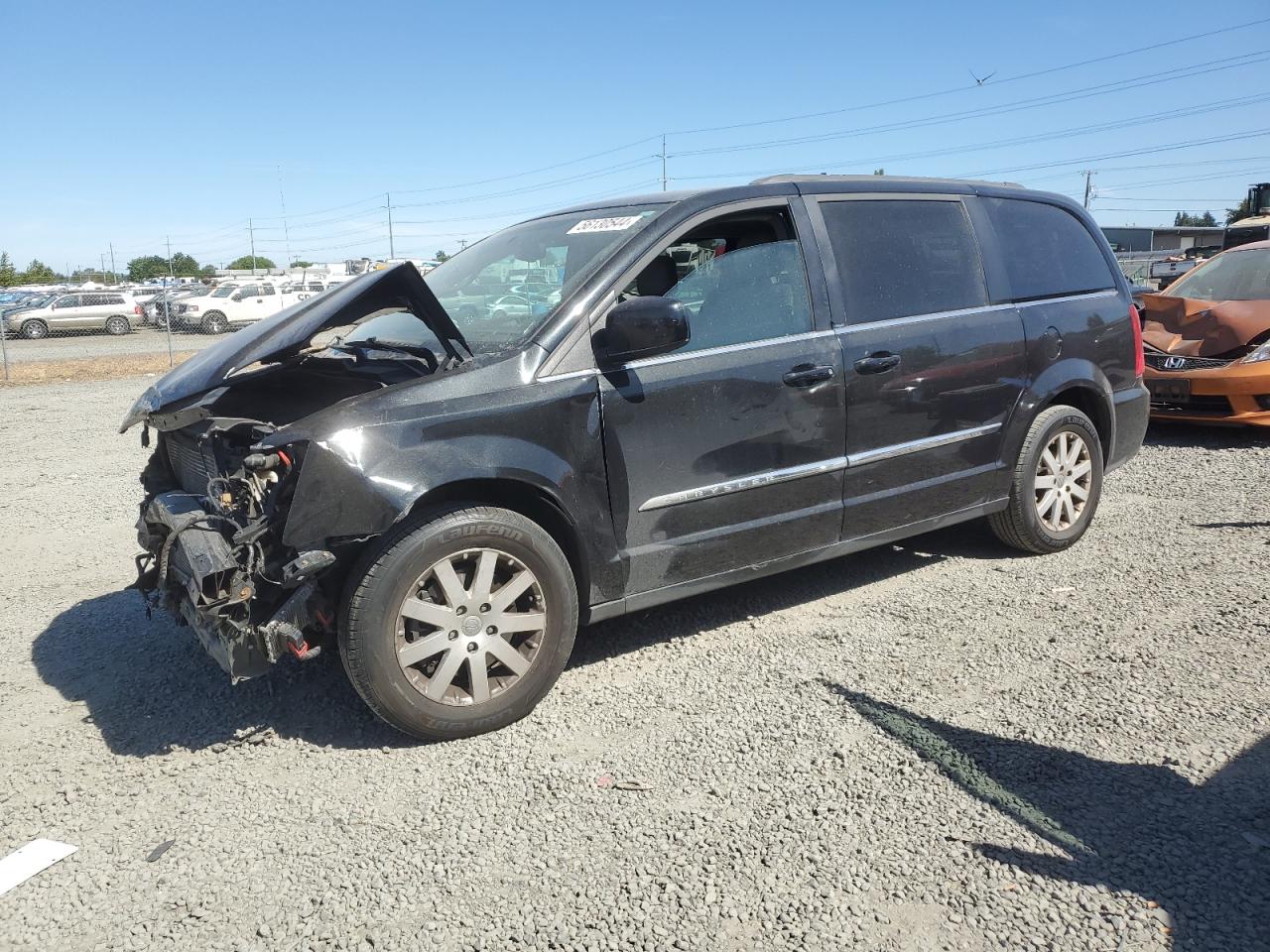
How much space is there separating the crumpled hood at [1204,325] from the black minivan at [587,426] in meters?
4.00

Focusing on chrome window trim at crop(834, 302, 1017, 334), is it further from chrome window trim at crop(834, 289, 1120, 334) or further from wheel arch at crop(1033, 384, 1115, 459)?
wheel arch at crop(1033, 384, 1115, 459)

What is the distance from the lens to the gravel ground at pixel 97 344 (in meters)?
23.9

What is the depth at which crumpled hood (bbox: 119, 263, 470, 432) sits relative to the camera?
12.2 ft

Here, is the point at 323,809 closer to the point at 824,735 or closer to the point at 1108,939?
the point at 824,735

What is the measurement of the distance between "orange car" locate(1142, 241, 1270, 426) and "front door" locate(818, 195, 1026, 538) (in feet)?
14.0

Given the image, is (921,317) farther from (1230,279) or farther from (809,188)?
(1230,279)

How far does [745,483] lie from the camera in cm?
407

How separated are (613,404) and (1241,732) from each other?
2484 mm

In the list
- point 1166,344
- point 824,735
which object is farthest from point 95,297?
point 824,735

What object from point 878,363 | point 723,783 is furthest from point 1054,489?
point 723,783

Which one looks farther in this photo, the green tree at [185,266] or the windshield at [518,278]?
the green tree at [185,266]

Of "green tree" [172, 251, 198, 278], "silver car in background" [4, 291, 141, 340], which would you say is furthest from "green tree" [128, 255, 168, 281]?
"silver car in background" [4, 291, 141, 340]

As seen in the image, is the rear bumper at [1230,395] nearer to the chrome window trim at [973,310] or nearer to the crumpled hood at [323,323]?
the chrome window trim at [973,310]

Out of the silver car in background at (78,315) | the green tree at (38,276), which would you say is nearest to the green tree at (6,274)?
the green tree at (38,276)
